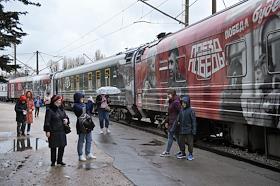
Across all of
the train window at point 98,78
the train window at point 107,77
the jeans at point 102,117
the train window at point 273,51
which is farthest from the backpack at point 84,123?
the train window at point 98,78

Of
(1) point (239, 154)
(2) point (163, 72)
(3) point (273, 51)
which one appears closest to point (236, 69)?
(3) point (273, 51)

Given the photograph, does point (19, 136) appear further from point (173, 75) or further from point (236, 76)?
point (236, 76)

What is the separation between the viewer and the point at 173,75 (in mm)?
Result: 14250

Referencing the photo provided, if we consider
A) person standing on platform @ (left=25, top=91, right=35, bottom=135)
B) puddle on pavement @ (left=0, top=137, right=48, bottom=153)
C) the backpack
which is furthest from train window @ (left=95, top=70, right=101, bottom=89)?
the backpack

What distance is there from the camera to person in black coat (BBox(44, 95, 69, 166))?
9469 millimetres

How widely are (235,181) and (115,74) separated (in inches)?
625

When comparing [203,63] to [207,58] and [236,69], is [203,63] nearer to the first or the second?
[207,58]

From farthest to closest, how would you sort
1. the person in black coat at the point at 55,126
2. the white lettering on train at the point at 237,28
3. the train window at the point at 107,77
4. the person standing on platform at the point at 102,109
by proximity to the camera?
the train window at the point at 107,77 → the person standing on platform at the point at 102,109 → the white lettering on train at the point at 237,28 → the person in black coat at the point at 55,126

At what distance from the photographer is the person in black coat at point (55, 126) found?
9.47 metres

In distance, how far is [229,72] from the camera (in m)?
10.4

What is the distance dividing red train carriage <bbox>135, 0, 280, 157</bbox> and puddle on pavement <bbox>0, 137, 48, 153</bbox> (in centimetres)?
457

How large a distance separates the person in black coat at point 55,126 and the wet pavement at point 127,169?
0.43m

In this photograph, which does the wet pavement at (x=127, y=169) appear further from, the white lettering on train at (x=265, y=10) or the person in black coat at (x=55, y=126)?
the white lettering on train at (x=265, y=10)

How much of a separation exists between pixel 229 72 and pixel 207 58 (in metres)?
1.34
